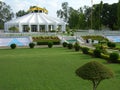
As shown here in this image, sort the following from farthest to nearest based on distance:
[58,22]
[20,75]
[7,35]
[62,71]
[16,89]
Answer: [58,22], [7,35], [62,71], [20,75], [16,89]

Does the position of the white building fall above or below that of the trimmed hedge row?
above

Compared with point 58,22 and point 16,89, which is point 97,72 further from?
point 58,22

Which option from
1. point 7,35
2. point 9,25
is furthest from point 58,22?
point 7,35

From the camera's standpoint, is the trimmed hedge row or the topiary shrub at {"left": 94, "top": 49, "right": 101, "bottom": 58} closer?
the trimmed hedge row

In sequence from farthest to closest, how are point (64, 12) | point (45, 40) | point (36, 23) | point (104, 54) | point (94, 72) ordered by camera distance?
point (64, 12)
point (36, 23)
point (45, 40)
point (104, 54)
point (94, 72)

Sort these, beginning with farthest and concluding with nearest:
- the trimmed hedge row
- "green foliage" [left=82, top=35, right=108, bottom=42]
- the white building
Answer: the white building → "green foliage" [left=82, top=35, right=108, bottom=42] → the trimmed hedge row

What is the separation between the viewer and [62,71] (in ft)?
46.3

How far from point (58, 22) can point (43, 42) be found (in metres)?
13.5

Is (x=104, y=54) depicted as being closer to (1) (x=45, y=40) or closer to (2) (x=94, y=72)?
(2) (x=94, y=72)

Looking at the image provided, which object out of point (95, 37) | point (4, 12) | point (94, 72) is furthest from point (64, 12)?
point (94, 72)

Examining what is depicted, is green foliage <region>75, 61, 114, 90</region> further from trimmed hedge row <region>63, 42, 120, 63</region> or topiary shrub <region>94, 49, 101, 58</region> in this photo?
topiary shrub <region>94, 49, 101, 58</region>

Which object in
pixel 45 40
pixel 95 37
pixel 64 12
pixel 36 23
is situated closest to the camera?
pixel 45 40

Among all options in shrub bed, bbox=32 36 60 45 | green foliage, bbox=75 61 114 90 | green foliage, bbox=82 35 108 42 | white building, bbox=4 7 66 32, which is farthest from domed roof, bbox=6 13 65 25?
green foliage, bbox=75 61 114 90

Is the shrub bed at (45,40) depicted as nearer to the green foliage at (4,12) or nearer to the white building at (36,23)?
the white building at (36,23)
